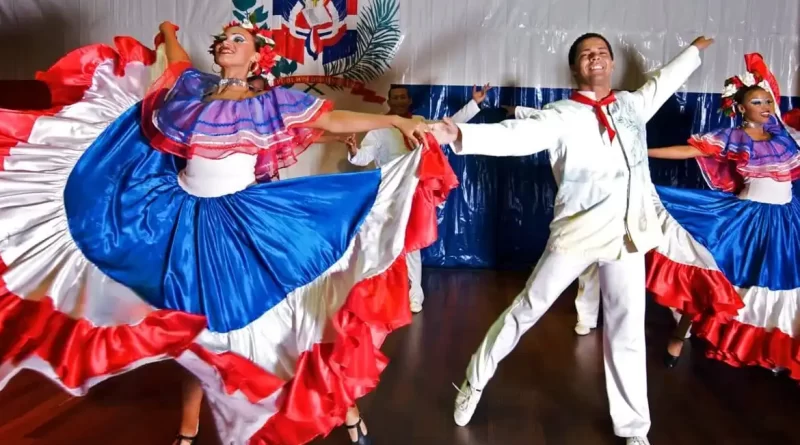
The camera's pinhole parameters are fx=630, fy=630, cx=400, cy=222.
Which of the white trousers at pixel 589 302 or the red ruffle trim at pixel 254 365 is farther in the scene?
the white trousers at pixel 589 302

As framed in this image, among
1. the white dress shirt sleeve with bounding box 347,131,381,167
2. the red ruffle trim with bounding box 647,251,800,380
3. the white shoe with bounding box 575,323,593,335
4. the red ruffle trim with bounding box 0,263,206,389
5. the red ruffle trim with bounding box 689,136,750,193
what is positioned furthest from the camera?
the white dress shirt sleeve with bounding box 347,131,381,167

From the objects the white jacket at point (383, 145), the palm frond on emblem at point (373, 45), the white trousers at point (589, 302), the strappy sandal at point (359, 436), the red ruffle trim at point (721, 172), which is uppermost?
the palm frond on emblem at point (373, 45)

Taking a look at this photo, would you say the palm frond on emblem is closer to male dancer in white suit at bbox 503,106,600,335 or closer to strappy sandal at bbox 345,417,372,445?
male dancer in white suit at bbox 503,106,600,335

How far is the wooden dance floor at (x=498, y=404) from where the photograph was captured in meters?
2.21

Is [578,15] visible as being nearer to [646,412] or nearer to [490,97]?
[490,97]

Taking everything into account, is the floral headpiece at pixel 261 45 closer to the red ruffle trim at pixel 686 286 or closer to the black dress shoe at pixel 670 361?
the red ruffle trim at pixel 686 286

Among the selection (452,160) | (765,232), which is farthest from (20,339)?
(452,160)

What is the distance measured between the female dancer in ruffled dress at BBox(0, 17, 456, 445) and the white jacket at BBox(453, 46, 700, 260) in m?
0.26

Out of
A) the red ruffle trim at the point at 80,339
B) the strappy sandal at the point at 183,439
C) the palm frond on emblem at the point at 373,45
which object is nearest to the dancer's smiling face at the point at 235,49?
the red ruffle trim at the point at 80,339

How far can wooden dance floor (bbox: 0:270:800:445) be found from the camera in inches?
87.1

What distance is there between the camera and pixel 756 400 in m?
2.56


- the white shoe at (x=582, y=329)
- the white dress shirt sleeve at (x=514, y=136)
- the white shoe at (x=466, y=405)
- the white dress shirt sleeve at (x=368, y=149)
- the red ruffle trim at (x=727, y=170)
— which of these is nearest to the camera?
the white dress shirt sleeve at (x=514, y=136)

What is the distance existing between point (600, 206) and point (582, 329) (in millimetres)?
1480

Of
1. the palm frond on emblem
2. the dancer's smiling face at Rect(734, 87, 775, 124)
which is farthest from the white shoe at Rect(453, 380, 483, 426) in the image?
the palm frond on emblem
